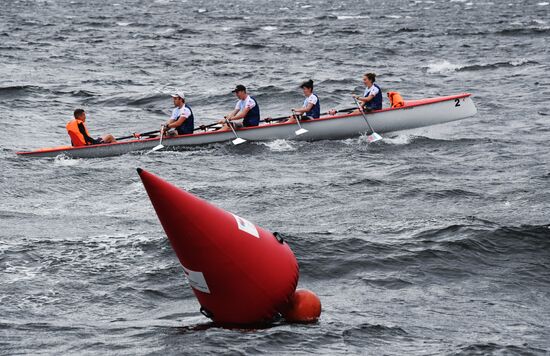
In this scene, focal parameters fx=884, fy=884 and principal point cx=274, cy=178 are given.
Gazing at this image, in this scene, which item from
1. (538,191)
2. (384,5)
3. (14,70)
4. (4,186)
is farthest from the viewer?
(384,5)

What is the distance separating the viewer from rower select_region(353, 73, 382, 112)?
2211 centimetres

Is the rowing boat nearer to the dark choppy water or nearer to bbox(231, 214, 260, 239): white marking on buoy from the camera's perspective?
the dark choppy water

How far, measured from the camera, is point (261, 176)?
19.3 m

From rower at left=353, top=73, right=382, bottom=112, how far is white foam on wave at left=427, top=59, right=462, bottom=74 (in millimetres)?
13209

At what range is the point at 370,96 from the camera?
22219mm

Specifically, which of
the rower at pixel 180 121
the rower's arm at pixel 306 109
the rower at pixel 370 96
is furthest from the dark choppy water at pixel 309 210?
the rower at pixel 370 96

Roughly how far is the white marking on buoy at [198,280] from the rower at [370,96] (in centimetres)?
1316

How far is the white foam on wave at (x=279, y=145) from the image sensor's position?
21812mm

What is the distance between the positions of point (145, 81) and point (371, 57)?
1103 cm

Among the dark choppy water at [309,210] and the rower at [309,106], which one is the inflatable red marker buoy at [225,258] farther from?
the rower at [309,106]

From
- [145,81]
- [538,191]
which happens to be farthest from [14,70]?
[538,191]

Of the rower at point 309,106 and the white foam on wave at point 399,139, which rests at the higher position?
the rower at point 309,106

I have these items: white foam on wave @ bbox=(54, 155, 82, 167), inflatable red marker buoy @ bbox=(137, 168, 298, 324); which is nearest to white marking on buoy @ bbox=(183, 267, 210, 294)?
inflatable red marker buoy @ bbox=(137, 168, 298, 324)

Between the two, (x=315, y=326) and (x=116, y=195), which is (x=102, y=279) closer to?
(x=315, y=326)
